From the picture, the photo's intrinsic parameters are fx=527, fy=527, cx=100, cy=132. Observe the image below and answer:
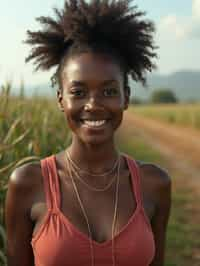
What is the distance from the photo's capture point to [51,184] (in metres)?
→ 1.83

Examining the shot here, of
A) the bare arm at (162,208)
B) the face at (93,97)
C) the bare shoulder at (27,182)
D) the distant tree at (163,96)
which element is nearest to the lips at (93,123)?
the face at (93,97)

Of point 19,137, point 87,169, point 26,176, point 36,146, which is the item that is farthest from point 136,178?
point 36,146

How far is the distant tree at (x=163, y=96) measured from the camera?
8962cm

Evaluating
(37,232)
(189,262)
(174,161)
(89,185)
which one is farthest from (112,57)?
(174,161)

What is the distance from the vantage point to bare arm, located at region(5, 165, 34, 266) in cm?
183

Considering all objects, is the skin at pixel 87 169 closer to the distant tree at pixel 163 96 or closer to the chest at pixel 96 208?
the chest at pixel 96 208

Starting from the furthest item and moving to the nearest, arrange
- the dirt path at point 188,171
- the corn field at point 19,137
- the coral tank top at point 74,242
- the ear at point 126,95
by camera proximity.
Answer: the dirt path at point 188,171, the corn field at point 19,137, the ear at point 126,95, the coral tank top at point 74,242

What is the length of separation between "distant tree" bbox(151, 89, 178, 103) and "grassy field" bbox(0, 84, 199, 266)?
82.7 m

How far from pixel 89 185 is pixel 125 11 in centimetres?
65

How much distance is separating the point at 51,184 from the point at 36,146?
1.53m

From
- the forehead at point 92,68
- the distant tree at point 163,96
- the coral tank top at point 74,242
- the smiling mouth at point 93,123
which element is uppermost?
the forehead at point 92,68

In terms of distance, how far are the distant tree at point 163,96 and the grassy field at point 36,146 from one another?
82.7m

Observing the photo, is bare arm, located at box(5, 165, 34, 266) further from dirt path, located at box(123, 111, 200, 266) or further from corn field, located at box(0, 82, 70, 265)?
dirt path, located at box(123, 111, 200, 266)

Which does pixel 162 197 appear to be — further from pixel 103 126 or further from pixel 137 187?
pixel 103 126
